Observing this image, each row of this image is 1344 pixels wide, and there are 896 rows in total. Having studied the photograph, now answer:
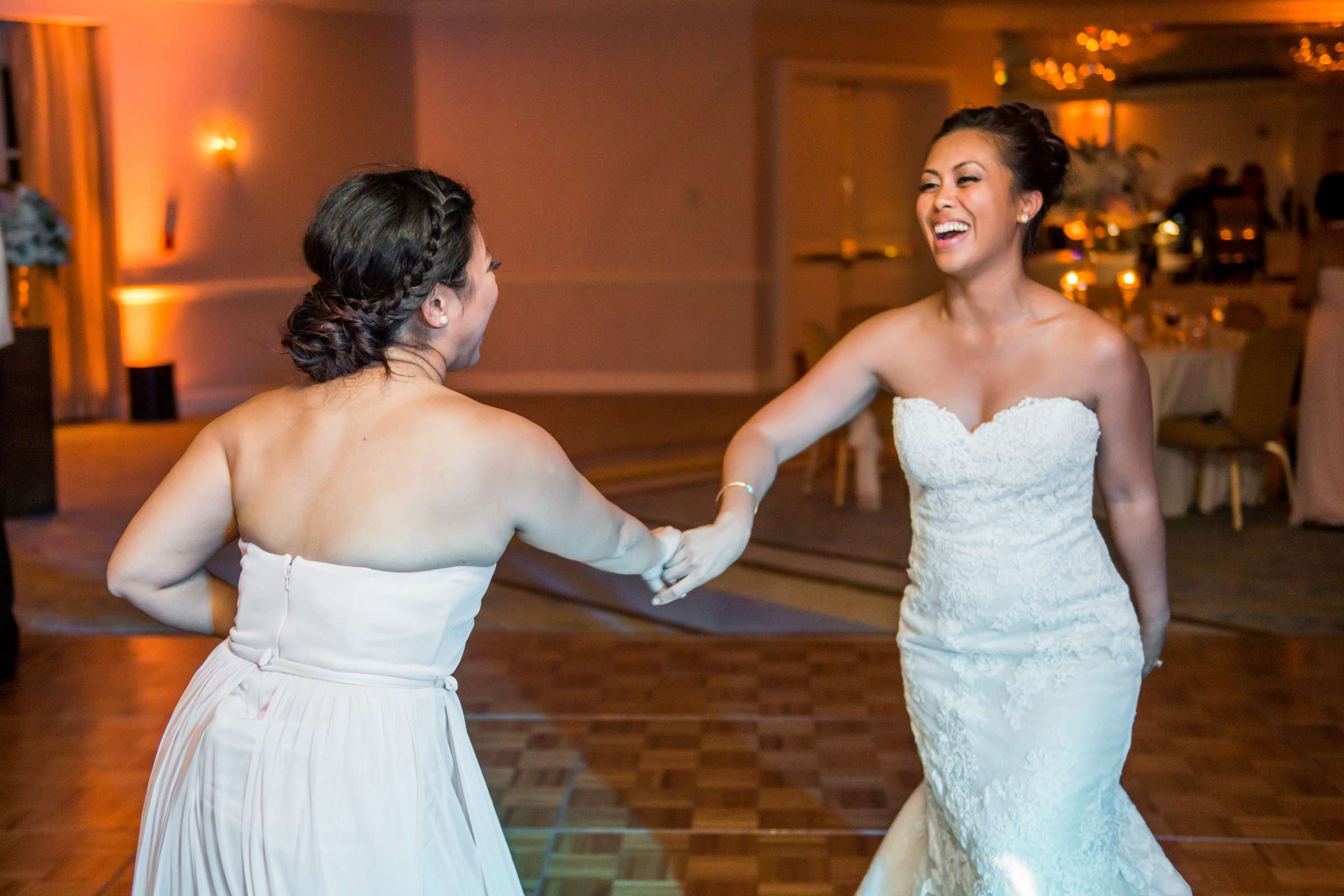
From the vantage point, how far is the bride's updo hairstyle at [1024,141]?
2221 millimetres

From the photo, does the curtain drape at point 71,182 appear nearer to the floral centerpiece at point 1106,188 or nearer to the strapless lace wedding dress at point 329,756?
the floral centerpiece at point 1106,188

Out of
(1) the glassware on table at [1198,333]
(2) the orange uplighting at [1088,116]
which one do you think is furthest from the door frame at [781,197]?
(2) the orange uplighting at [1088,116]

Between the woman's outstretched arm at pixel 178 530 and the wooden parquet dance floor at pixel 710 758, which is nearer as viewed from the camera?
the woman's outstretched arm at pixel 178 530

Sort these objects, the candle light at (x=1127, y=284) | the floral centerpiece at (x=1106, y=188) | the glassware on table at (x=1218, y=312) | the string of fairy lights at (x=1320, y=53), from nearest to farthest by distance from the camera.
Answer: the candle light at (x=1127, y=284) → the glassware on table at (x=1218, y=312) → the floral centerpiece at (x=1106, y=188) → the string of fairy lights at (x=1320, y=53)

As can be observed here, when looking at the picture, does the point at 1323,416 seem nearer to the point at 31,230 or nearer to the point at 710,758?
the point at 710,758

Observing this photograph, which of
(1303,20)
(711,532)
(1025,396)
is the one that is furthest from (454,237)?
(1303,20)

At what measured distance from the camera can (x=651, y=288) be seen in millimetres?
11367

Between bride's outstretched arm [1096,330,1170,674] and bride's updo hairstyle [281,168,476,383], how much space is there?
3.66ft

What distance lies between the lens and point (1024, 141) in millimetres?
2223

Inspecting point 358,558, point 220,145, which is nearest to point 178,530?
point 358,558

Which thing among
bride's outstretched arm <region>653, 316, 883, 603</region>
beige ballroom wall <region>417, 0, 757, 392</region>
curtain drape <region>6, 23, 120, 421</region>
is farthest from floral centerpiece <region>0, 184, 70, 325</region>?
bride's outstretched arm <region>653, 316, 883, 603</region>

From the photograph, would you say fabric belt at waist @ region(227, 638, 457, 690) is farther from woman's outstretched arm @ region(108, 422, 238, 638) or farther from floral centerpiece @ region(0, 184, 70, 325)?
floral centerpiece @ region(0, 184, 70, 325)

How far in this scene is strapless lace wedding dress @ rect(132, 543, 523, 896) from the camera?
1573 millimetres

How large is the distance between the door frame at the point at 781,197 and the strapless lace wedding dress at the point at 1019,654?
890 centimetres
